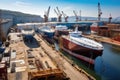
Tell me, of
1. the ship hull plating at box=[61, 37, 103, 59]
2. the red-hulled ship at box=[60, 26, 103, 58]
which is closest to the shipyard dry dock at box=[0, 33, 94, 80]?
the ship hull plating at box=[61, 37, 103, 59]

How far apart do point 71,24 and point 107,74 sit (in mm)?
106438

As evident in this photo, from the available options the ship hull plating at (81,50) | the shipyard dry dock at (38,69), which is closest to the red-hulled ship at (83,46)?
the ship hull plating at (81,50)

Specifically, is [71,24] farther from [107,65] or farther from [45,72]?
[45,72]

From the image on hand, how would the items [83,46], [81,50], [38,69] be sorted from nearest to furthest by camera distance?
1. [38,69]
2. [83,46]
3. [81,50]

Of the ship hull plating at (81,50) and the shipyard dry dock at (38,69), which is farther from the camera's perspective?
the ship hull plating at (81,50)

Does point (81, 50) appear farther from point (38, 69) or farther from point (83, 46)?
point (38, 69)

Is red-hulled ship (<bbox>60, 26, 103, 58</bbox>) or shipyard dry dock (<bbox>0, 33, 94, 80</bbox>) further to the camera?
red-hulled ship (<bbox>60, 26, 103, 58</bbox>)

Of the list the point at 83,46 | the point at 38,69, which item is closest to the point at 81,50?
the point at 83,46

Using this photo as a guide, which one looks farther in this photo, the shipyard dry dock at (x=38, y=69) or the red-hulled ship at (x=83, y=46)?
the red-hulled ship at (x=83, y=46)

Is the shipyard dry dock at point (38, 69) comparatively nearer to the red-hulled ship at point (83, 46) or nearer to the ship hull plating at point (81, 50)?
the ship hull plating at point (81, 50)

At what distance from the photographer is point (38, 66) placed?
30.5 metres

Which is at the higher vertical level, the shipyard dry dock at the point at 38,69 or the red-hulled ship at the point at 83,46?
the red-hulled ship at the point at 83,46

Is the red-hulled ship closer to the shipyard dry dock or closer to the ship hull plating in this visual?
the ship hull plating

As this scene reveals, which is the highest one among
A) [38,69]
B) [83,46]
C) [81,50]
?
[83,46]
